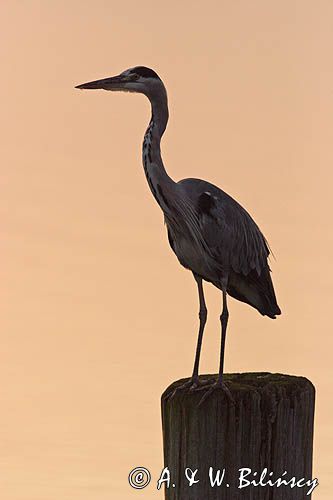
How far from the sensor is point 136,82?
476 cm

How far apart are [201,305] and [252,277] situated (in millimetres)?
339

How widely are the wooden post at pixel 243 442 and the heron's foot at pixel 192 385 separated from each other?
0.39 feet

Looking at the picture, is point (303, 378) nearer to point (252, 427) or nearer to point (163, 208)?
point (252, 427)

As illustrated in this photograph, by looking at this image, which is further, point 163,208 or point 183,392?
point 163,208

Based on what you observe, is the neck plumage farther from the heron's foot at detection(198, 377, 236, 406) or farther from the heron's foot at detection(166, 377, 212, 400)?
the heron's foot at detection(198, 377, 236, 406)

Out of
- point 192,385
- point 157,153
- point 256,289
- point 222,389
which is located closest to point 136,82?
point 157,153

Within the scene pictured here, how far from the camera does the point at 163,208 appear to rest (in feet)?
15.8

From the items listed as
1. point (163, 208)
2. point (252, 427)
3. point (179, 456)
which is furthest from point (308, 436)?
point (163, 208)

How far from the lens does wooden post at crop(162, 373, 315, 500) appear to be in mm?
3219

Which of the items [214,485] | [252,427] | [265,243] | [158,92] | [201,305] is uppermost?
[158,92]

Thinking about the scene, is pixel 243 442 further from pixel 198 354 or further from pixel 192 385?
pixel 198 354

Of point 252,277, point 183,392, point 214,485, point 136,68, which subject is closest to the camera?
point 214,485

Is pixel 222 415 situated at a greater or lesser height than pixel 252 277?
lesser

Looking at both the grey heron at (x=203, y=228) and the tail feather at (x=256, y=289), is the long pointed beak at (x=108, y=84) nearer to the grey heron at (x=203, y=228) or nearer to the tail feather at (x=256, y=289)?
the grey heron at (x=203, y=228)
